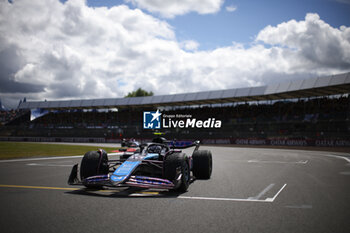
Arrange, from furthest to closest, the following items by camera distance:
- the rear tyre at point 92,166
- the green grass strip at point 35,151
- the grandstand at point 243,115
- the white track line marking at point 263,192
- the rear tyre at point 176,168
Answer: the grandstand at point 243,115 → the green grass strip at point 35,151 → the rear tyre at point 92,166 → the rear tyre at point 176,168 → the white track line marking at point 263,192

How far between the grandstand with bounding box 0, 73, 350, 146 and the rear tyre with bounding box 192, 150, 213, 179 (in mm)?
24675

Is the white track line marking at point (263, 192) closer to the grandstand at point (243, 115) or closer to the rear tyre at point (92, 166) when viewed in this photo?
the rear tyre at point (92, 166)

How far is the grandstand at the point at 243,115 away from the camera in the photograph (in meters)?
31.4

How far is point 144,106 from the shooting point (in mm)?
53938

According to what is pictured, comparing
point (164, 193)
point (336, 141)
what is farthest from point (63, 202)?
point (336, 141)

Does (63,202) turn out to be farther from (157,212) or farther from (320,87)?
(320,87)

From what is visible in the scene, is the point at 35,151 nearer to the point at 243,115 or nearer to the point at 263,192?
Result: the point at 263,192

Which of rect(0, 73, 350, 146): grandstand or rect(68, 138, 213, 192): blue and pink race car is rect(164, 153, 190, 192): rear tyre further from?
rect(0, 73, 350, 146): grandstand

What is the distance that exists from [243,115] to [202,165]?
120 feet

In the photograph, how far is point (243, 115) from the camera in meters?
44.2

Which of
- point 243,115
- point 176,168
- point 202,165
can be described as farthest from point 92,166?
point 243,115

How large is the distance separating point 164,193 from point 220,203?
1509 mm

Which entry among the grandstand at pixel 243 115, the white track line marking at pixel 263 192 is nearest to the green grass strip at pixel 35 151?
the white track line marking at pixel 263 192

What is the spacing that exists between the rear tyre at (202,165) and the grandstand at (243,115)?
2468 cm
